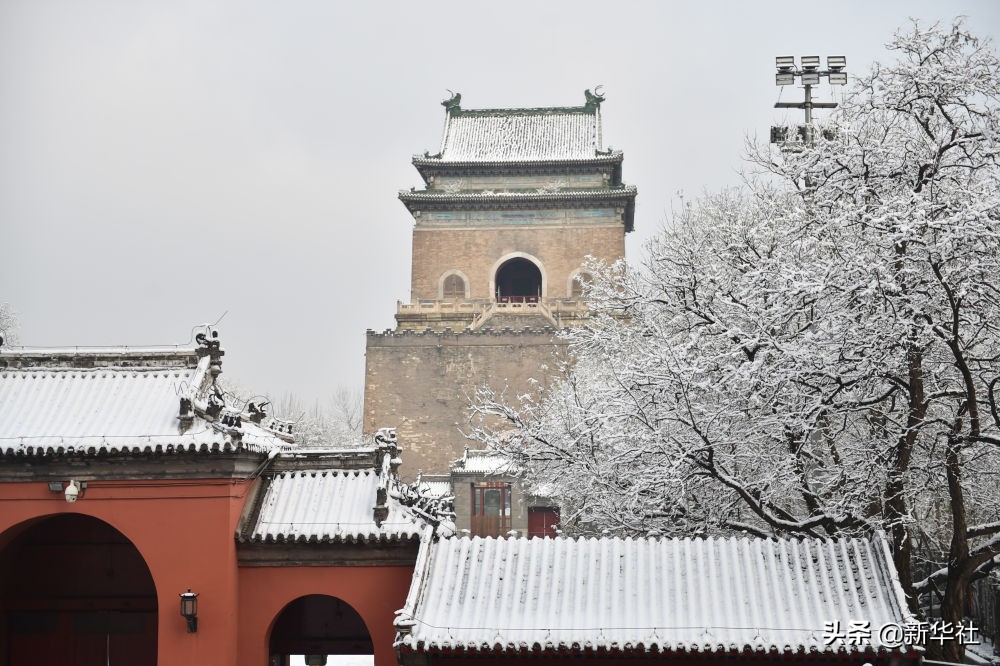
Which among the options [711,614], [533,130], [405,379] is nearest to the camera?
[711,614]

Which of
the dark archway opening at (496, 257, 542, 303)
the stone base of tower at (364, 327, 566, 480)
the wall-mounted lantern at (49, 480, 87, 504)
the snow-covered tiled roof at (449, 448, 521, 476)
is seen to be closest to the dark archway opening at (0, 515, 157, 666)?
the wall-mounted lantern at (49, 480, 87, 504)

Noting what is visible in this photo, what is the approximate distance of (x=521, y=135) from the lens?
36.5 meters

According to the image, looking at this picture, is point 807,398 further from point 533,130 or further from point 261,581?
point 533,130

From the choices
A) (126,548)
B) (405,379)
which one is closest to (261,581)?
(126,548)

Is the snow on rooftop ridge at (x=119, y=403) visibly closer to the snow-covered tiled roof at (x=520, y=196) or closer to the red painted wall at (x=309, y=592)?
the red painted wall at (x=309, y=592)

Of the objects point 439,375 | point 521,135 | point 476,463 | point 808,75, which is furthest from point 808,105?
point 521,135

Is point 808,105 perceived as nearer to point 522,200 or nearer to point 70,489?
point 70,489

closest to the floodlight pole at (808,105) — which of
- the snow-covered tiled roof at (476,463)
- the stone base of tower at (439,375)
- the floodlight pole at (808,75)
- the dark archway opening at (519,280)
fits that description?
the floodlight pole at (808,75)

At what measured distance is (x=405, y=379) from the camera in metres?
32.9

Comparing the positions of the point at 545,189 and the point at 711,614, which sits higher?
the point at 545,189

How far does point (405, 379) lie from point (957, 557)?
25.1m

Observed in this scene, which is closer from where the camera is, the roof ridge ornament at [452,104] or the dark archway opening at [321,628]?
the dark archway opening at [321,628]

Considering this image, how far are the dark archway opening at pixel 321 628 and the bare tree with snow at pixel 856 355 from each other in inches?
124

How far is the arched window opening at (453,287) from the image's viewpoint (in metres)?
34.8
